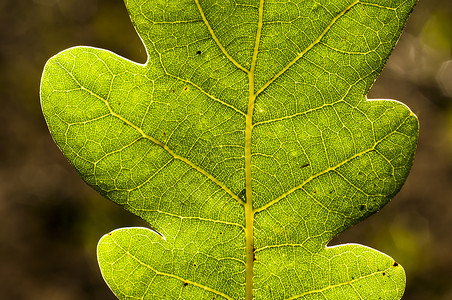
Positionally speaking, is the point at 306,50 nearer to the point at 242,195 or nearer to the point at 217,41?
the point at 217,41

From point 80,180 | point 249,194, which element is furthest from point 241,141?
point 80,180

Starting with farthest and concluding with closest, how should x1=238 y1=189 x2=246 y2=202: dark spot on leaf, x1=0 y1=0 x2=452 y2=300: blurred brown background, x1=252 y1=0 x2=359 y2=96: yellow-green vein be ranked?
x1=0 y1=0 x2=452 y2=300: blurred brown background → x1=238 y1=189 x2=246 y2=202: dark spot on leaf → x1=252 y1=0 x2=359 y2=96: yellow-green vein

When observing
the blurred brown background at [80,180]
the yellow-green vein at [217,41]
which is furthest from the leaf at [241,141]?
the blurred brown background at [80,180]

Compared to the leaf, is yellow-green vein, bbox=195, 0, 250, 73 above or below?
above

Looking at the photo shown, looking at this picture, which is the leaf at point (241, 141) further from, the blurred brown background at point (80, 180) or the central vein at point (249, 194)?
the blurred brown background at point (80, 180)

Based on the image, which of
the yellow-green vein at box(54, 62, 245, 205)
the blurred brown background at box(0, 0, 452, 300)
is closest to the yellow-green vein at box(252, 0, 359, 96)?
the yellow-green vein at box(54, 62, 245, 205)

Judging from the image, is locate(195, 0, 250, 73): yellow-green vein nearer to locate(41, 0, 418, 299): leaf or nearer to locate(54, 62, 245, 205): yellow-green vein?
locate(41, 0, 418, 299): leaf
